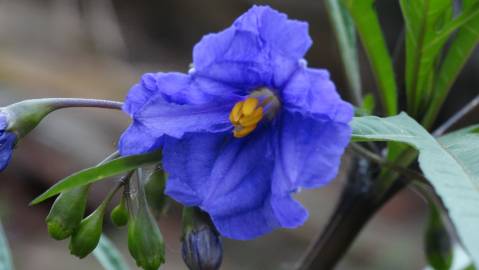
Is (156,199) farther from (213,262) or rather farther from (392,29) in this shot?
(392,29)

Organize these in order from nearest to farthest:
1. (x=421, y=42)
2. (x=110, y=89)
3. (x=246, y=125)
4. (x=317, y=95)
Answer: (x=317, y=95)
(x=246, y=125)
(x=421, y=42)
(x=110, y=89)

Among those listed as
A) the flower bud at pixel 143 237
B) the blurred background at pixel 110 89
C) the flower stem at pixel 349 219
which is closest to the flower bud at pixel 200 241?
the flower bud at pixel 143 237

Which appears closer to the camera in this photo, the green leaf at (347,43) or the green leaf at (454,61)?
the green leaf at (454,61)

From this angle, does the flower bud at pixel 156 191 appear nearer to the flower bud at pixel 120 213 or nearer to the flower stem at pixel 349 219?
the flower bud at pixel 120 213

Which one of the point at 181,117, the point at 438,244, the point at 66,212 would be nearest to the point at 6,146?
the point at 66,212

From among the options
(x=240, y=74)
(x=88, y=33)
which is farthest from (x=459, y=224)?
(x=88, y=33)

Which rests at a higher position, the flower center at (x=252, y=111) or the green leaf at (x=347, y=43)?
the flower center at (x=252, y=111)

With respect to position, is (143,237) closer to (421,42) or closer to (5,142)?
(5,142)
